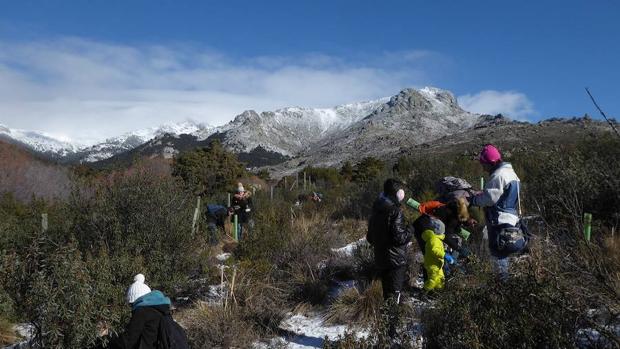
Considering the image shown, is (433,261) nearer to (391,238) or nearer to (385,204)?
(391,238)

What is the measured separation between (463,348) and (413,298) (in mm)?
2586

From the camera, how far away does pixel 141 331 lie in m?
4.14

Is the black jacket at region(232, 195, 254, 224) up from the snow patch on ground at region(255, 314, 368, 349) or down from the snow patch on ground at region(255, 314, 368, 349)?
up

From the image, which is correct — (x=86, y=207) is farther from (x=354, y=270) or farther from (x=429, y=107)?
(x=429, y=107)

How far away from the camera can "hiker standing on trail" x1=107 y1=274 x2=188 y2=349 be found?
4105mm

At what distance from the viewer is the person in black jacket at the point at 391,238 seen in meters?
5.42

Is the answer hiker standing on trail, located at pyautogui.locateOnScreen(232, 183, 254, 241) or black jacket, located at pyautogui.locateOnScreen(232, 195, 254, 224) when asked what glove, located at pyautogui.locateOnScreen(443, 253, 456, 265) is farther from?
black jacket, located at pyautogui.locateOnScreen(232, 195, 254, 224)

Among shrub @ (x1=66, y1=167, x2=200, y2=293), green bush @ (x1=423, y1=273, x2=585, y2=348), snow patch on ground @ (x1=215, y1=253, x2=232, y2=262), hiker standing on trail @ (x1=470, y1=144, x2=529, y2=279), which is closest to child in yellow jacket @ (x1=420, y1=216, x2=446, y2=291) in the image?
hiker standing on trail @ (x1=470, y1=144, x2=529, y2=279)

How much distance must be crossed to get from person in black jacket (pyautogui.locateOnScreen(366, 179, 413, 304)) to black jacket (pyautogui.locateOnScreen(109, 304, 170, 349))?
2.27 meters

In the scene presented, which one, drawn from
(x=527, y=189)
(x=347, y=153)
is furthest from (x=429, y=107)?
(x=527, y=189)

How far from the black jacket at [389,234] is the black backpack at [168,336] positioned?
2188mm

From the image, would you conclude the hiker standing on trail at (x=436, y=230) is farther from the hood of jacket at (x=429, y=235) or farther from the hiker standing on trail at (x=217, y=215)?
the hiker standing on trail at (x=217, y=215)

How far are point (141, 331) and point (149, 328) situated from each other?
6 centimetres

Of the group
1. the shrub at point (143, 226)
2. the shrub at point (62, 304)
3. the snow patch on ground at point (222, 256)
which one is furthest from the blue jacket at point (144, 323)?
the snow patch on ground at point (222, 256)
